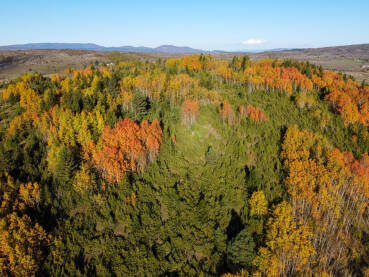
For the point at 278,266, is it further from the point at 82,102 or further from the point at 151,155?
the point at 82,102

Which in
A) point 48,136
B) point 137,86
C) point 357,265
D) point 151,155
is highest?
point 137,86

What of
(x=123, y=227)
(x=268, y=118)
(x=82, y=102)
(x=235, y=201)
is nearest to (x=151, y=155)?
(x=123, y=227)

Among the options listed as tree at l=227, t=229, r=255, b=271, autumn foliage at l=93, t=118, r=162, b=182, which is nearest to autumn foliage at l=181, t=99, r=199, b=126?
autumn foliage at l=93, t=118, r=162, b=182

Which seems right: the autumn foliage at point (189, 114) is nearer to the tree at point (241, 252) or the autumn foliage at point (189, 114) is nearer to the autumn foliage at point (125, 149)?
the autumn foliage at point (125, 149)

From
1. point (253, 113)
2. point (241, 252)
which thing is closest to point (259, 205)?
point (241, 252)

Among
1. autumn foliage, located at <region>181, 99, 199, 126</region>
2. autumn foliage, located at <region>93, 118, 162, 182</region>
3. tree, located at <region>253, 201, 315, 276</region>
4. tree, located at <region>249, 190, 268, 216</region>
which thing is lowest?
tree, located at <region>253, 201, 315, 276</region>

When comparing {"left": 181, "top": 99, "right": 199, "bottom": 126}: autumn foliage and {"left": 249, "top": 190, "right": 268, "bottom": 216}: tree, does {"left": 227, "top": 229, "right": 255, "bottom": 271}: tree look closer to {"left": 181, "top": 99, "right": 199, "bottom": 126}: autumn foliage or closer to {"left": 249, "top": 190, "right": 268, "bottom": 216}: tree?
{"left": 249, "top": 190, "right": 268, "bottom": 216}: tree

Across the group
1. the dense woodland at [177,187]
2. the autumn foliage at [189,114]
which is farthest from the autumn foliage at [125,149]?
the autumn foliage at [189,114]

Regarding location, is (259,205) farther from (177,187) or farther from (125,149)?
(125,149)
